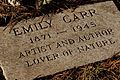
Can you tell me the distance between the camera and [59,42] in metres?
2.66

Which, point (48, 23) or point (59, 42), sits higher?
point (48, 23)

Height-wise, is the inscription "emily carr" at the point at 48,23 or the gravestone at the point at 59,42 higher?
the inscription "emily carr" at the point at 48,23

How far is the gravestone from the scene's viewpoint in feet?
8.30

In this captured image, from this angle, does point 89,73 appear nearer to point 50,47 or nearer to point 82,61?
point 82,61

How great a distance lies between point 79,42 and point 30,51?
42 cm

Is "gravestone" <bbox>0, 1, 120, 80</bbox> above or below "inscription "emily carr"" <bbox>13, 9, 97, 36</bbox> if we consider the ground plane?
below

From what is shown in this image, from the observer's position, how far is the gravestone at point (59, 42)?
2.53 m

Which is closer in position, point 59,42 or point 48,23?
point 59,42

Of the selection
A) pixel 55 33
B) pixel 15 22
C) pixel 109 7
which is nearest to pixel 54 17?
pixel 55 33

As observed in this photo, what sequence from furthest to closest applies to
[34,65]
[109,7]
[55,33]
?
[109,7] → [55,33] → [34,65]

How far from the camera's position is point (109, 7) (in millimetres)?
2932

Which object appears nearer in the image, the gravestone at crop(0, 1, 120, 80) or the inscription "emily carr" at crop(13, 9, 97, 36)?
the gravestone at crop(0, 1, 120, 80)

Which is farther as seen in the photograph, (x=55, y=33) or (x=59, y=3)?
(x=59, y=3)

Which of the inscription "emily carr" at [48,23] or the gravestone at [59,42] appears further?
the inscription "emily carr" at [48,23]
